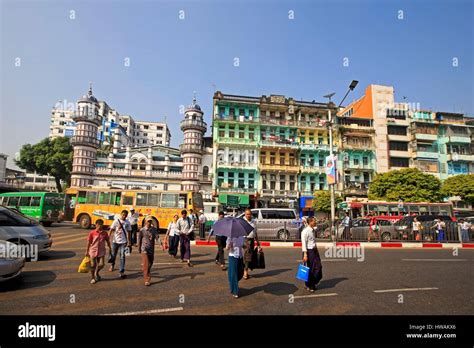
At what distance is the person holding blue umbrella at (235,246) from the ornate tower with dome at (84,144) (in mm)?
38222

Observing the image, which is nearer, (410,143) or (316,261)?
(316,261)

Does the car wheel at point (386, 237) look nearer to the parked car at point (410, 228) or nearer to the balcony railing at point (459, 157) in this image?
the parked car at point (410, 228)

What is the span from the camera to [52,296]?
5.79 meters

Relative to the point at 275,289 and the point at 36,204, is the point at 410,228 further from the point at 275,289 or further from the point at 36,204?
the point at 36,204

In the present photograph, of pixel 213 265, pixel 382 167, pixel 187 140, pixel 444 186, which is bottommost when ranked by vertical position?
pixel 213 265

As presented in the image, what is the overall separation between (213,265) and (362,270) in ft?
16.4

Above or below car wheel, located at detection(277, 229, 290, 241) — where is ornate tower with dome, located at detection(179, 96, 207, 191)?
above

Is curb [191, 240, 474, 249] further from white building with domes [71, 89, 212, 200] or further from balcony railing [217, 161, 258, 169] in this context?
white building with domes [71, 89, 212, 200]

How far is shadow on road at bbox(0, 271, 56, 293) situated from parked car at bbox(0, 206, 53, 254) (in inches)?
79.9

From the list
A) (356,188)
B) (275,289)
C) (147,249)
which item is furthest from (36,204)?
(356,188)

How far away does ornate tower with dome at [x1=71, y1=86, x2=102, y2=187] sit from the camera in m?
38.3

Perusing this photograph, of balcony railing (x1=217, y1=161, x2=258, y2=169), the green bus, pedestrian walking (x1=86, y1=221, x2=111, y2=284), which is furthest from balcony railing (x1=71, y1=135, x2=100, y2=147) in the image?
pedestrian walking (x1=86, y1=221, x2=111, y2=284)
